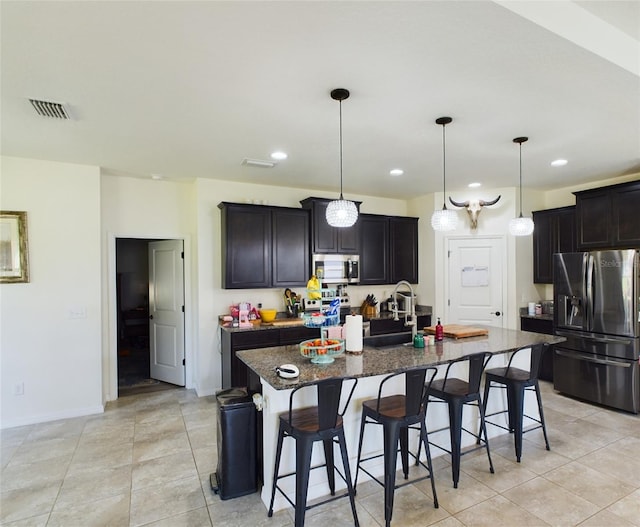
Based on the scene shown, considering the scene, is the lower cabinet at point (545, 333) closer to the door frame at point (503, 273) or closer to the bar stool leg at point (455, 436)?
the door frame at point (503, 273)

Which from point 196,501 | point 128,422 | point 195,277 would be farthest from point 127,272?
point 196,501

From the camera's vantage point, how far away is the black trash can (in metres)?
2.57

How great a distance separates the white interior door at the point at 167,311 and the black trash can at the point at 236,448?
9.25ft

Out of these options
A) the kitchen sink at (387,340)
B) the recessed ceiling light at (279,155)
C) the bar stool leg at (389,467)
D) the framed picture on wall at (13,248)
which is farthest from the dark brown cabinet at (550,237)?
the framed picture on wall at (13,248)

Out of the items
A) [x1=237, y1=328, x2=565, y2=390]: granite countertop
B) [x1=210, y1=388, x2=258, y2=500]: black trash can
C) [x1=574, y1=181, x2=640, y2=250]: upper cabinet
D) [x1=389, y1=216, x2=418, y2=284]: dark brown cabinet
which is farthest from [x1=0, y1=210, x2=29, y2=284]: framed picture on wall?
[x1=574, y1=181, x2=640, y2=250]: upper cabinet

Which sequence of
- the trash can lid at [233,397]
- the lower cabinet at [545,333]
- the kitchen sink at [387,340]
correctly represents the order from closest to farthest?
the trash can lid at [233,397]
the kitchen sink at [387,340]
the lower cabinet at [545,333]

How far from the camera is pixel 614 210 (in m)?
4.40

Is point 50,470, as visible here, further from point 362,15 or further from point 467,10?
point 467,10

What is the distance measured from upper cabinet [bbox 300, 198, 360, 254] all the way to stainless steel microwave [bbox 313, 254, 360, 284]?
3.0 inches

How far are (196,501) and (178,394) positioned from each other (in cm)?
A: 246

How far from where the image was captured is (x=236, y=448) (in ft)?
8.47

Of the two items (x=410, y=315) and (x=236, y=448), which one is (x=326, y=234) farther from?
(x=236, y=448)

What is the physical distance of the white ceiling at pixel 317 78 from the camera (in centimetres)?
178

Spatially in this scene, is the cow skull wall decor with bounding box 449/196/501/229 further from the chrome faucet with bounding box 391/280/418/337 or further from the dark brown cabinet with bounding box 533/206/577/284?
the chrome faucet with bounding box 391/280/418/337
